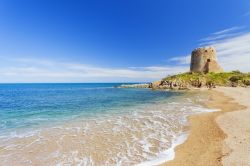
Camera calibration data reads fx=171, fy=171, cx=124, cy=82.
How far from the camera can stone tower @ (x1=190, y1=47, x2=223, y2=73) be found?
94.8 m

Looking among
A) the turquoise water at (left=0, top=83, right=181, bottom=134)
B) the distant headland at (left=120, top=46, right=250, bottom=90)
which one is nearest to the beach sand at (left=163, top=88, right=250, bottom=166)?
the turquoise water at (left=0, top=83, right=181, bottom=134)

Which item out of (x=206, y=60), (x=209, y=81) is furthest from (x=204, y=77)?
(x=206, y=60)

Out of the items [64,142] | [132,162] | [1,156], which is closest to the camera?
[132,162]

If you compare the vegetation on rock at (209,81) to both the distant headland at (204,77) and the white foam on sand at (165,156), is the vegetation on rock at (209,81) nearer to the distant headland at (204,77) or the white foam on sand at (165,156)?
the distant headland at (204,77)

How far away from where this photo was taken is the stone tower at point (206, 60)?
94750 millimetres

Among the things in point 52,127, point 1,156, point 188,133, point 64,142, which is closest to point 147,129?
point 188,133

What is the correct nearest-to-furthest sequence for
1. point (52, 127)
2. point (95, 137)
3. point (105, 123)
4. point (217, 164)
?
point (217, 164) < point (95, 137) < point (52, 127) < point (105, 123)

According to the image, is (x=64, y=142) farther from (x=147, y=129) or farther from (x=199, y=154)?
(x=199, y=154)

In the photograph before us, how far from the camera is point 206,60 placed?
315 feet

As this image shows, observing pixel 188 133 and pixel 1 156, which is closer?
pixel 1 156

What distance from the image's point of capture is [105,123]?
16.5 metres

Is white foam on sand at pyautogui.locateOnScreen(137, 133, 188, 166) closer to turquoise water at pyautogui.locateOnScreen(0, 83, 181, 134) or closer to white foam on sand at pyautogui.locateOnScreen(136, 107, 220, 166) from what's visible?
white foam on sand at pyautogui.locateOnScreen(136, 107, 220, 166)

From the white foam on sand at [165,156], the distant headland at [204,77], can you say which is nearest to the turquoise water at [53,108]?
the white foam on sand at [165,156]

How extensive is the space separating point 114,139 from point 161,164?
14.6 feet
